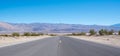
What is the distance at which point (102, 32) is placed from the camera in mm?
126562

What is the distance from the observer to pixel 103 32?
126125mm

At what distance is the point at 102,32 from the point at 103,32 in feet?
2.14
